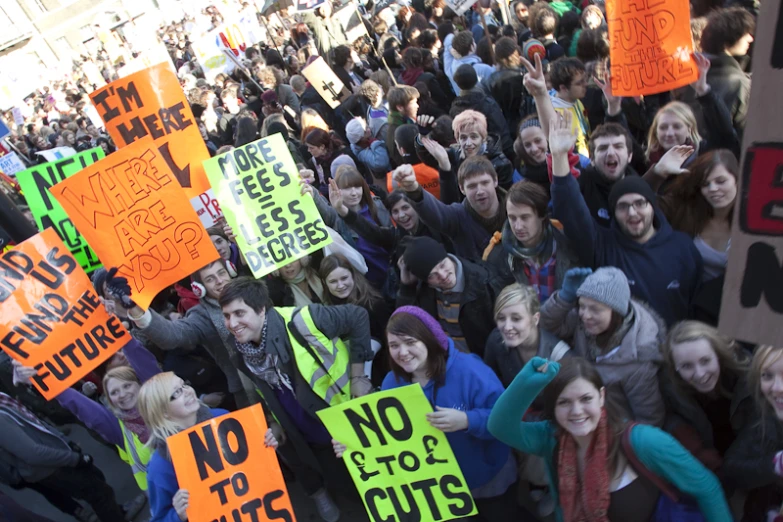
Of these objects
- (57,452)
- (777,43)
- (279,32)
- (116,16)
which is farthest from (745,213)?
(116,16)

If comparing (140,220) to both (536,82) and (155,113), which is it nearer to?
(155,113)

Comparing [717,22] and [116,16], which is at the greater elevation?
[116,16]

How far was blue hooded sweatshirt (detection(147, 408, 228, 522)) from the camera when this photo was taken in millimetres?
2664

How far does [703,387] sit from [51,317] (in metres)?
3.52

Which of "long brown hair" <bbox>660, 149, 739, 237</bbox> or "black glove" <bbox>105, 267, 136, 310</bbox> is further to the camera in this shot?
"black glove" <bbox>105, 267, 136, 310</bbox>

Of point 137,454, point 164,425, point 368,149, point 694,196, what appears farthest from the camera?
point 368,149

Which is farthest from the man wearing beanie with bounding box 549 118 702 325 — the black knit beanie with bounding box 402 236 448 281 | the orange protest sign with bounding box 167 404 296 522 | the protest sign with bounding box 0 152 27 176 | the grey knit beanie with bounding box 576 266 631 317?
the protest sign with bounding box 0 152 27 176

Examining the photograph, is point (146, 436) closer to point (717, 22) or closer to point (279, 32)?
point (717, 22)

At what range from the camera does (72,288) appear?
330 centimetres

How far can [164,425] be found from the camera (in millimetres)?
2736

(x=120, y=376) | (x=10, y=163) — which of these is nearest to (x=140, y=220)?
(x=120, y=376)

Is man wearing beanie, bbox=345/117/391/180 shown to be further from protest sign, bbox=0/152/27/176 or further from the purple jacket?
protest sign, bbox=0/152/27/176

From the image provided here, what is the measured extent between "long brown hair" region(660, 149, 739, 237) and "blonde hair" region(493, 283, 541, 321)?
1.01 m

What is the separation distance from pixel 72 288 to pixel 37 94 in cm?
2837
